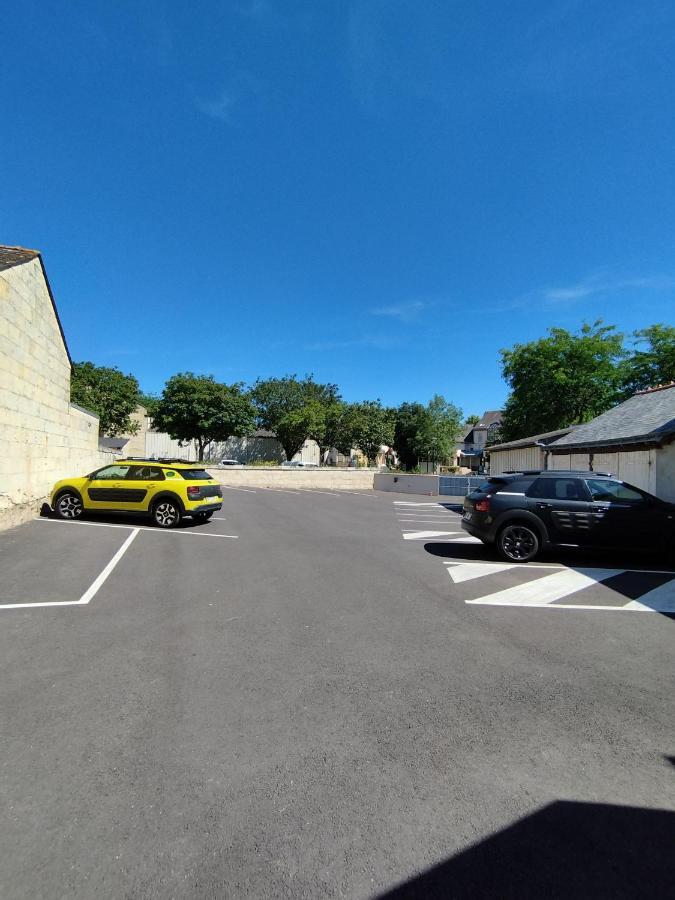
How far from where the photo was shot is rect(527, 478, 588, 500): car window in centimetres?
827

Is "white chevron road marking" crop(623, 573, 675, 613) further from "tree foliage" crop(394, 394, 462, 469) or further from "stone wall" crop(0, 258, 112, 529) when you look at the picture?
"tree foliage" crop(394, 394, 462, 469)

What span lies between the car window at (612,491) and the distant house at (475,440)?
69.9 m

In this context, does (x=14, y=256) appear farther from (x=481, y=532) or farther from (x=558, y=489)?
(x=558, y=489)

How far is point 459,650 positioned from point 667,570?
19.3 ft

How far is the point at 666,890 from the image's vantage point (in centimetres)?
188

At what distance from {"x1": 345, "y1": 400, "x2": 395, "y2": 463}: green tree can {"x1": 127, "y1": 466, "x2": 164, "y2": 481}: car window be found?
1493 inches

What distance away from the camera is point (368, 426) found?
162 ft

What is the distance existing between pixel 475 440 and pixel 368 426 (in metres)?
43.6

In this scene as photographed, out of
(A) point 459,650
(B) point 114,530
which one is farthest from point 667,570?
(B) point 114,530

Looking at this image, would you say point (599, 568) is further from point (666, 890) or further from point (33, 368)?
point (33, 368)

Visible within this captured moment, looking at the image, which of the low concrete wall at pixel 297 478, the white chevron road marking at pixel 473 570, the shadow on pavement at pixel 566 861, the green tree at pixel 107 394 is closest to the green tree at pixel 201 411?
the green tree at pixel 107 394

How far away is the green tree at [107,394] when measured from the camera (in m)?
43.5

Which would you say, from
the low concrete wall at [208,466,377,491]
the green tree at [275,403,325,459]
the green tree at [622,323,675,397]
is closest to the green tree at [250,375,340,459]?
the green tree at [275,403,325,459]

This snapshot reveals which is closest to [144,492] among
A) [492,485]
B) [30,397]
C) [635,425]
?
[30,397]
